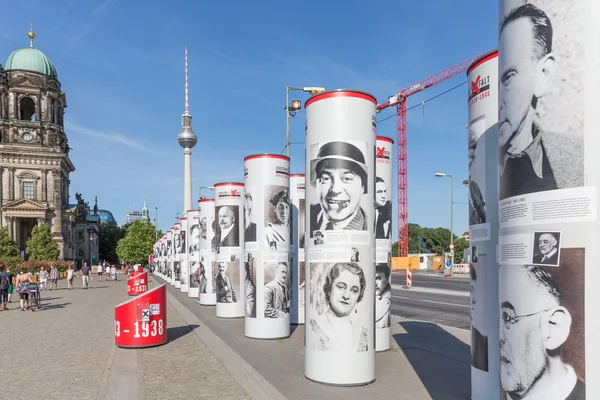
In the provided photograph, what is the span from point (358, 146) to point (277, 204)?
4213mm

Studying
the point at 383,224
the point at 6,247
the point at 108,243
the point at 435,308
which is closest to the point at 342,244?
the point at 383,224

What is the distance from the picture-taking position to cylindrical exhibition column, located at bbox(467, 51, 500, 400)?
5.62 meters

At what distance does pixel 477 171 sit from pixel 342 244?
7.25ft

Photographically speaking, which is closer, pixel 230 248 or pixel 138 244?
pixel 230 248

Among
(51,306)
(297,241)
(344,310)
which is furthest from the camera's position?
(51,306)

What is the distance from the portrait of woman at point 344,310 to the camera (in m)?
7.00

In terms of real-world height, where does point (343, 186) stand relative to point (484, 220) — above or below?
above

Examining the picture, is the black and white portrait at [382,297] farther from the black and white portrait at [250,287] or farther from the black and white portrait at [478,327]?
the black and white portrait at [478,327]

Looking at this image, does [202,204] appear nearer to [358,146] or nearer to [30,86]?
[358,146]

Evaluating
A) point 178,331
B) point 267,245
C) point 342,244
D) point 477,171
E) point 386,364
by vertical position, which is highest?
point 477,171

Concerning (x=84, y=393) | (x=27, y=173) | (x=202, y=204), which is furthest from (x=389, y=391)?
(x=27, y=173)

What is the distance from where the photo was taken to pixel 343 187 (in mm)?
7125

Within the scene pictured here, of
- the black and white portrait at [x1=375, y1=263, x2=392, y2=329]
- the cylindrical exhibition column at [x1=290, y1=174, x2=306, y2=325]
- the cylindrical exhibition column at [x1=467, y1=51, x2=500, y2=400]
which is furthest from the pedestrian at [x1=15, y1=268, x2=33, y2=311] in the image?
the cylindrical exhibition column at [x1=467, y1=51, x2=500, y2=400]

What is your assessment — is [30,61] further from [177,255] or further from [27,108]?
[177,255]
